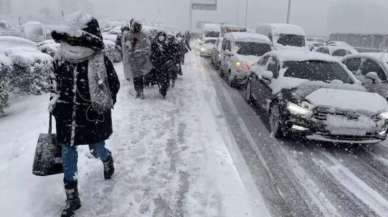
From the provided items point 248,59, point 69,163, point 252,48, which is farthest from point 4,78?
point 252,48

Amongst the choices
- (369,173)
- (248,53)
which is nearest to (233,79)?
(248,53)

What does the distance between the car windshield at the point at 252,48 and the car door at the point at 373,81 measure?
13.6 ft

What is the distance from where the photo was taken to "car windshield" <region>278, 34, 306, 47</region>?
20.3 metres

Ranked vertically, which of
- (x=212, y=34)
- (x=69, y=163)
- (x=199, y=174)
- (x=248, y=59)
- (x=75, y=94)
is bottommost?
(x=212, y=34)

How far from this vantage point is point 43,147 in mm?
4246

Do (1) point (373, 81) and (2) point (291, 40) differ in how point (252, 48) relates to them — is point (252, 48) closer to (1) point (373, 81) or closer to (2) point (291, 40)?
Answer: (1) point (373, 81)

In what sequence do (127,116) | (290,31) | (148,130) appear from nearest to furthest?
(148,130), (127,116), (290,31)

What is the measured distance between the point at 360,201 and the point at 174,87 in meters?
8.23

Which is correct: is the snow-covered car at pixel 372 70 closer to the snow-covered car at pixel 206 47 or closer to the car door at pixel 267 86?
the car door at pixel 267 86

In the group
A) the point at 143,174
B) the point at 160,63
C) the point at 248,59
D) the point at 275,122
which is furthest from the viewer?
the point at 248,59

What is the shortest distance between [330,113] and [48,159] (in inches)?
178

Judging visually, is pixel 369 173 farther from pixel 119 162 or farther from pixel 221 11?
pixel 221 11

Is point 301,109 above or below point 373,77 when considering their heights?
below

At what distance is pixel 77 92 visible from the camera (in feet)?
12.3
